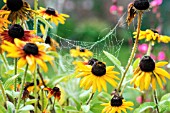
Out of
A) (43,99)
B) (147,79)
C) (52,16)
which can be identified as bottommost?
(43,99)

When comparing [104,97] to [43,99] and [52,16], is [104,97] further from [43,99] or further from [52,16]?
[52,16]

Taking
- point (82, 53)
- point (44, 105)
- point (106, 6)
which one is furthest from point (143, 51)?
point (106, 6)

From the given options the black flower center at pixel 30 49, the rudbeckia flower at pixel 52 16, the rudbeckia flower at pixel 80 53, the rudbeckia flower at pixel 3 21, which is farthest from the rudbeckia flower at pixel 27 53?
the rudbeckia flower at pixel 80 53

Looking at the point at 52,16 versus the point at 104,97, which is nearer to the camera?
the point at 104,97

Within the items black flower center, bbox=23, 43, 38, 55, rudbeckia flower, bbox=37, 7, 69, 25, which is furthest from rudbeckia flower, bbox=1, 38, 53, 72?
rudbeckia flower, bbox=37, 7, 69, 25

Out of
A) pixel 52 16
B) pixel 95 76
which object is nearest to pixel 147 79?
pixel 95 76

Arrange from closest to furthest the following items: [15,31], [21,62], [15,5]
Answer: [21,62] < [15,31] < [15,5]

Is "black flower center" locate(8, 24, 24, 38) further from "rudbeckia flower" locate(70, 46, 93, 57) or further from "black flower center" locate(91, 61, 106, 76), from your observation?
"rudbeckia flower" locate(70, 46, 93, 57)

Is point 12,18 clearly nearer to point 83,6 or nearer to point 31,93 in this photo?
point 31,93
